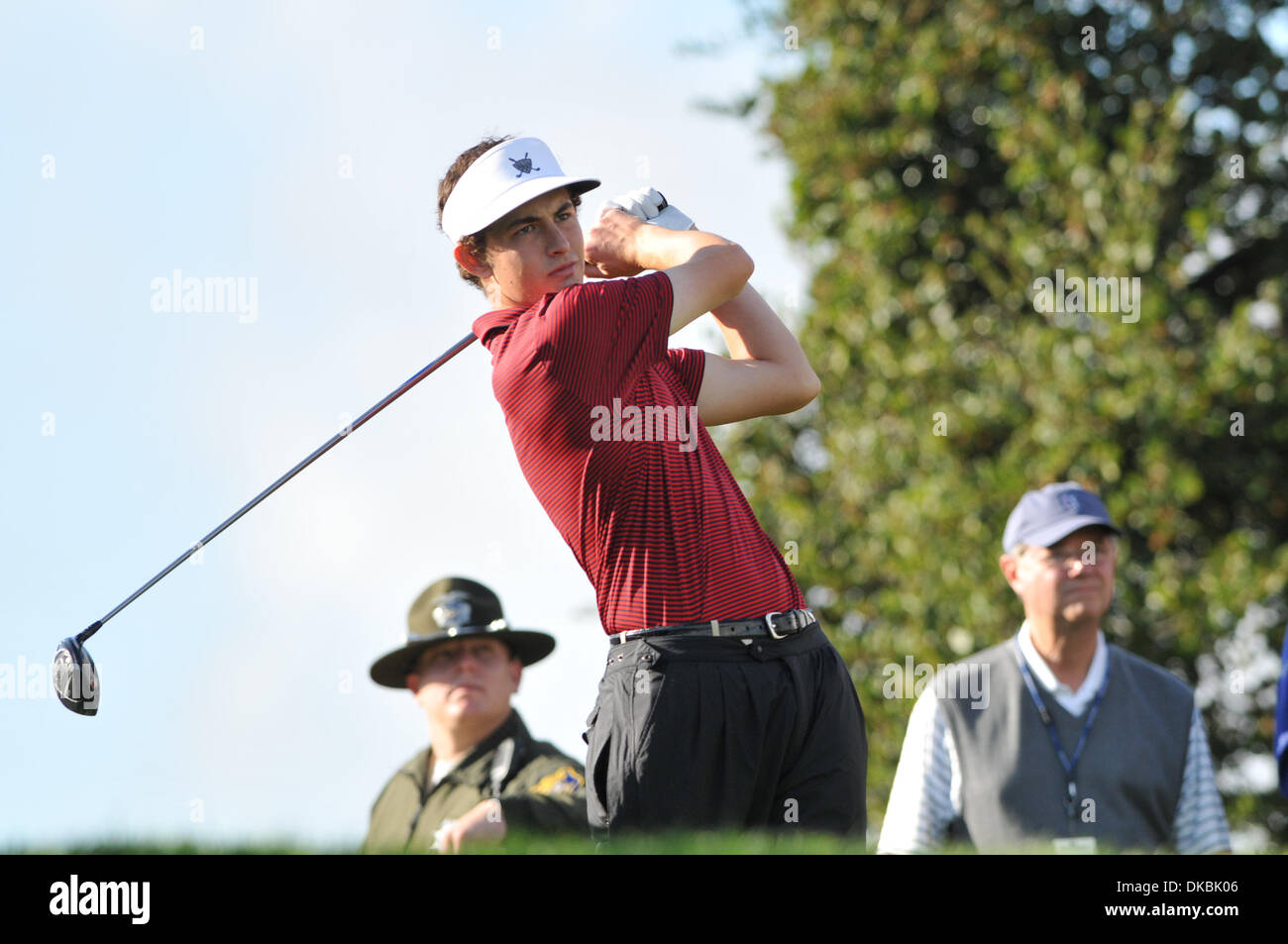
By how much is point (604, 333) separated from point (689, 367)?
1.33ft

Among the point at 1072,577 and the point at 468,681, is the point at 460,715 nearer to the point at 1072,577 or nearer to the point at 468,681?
the point at 468,681

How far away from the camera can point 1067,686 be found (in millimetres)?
5043

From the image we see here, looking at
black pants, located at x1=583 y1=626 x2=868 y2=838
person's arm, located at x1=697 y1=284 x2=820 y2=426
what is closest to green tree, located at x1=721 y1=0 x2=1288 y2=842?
person's arm, located at x1=697 y1=284 x2=820 y2=426

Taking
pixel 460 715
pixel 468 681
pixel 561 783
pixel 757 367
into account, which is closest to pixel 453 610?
pixel 468 681

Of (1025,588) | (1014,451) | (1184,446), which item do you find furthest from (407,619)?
(1184,446)

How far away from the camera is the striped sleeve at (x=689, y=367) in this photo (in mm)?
3510

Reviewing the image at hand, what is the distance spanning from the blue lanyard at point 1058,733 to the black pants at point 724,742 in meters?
1.74

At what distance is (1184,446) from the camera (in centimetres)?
767

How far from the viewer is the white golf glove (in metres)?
3.61

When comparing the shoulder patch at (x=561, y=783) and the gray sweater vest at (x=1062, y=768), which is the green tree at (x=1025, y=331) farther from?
the shoulder patch at (x=561, y=783)

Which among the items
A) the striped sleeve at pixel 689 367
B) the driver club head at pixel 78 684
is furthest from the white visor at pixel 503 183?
Result: the driver club head at pixel 78 684
